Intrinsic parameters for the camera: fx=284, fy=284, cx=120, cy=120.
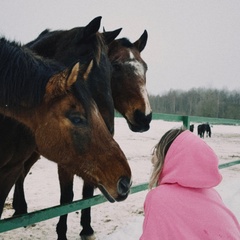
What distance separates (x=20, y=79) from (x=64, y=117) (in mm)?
408

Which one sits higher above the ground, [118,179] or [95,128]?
[95,128]

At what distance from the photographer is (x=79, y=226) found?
12.2 feet

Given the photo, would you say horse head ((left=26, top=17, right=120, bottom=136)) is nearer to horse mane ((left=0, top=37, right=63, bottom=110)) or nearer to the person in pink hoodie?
horse mane ((left=0, top=37, right=63, bottom=110))

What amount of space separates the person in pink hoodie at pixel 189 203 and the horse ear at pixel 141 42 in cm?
269

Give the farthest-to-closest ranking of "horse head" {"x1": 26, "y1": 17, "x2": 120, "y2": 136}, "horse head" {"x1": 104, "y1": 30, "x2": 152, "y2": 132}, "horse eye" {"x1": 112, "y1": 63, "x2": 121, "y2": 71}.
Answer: "horse eye" {"x1": 112, "y1": 63, "x2": 121, "y2": 71} → "horse head" {"x1": 104, "y1": 30, "x2": 152, "y2": 132} → "horse head" {"x1": 26, "y1": 17, "x2": 120, "y2": 136}

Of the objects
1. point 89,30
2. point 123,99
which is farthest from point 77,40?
point 123,99

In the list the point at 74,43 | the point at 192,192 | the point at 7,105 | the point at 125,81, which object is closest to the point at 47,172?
the point at 125,81

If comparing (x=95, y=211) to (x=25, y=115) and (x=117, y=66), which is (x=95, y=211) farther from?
(x=25, y=115)

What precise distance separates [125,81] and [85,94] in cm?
166

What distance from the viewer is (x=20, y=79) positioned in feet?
6.48

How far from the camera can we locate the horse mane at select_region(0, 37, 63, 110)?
197 cm

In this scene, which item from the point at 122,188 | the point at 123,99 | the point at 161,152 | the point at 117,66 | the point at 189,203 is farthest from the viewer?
the point at 117,66

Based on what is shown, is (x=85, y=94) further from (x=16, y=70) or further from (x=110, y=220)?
(x=110, y=220)

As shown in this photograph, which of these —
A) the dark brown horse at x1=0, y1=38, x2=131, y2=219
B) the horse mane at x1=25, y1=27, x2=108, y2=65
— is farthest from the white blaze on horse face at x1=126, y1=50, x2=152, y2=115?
the dark brown horse at x1=0, y1=38, x2=131, y2=219
